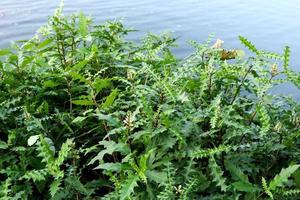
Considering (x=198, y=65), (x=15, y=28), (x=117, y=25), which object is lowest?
(x=15, y=28)

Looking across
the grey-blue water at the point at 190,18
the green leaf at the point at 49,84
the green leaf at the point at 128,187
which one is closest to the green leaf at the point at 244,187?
the green leaf at the point at 128,187

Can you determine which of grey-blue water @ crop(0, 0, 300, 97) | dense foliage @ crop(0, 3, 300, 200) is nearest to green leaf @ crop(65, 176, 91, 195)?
dense foliage @ crop(0, 3, 300, 200)

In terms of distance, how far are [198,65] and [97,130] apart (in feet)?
2.59

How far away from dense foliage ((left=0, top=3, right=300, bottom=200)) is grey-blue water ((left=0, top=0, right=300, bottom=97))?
5.57 meters

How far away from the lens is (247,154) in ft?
7.19

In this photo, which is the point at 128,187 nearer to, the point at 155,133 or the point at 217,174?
the point at 155,133

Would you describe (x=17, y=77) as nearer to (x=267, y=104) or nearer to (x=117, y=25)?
(x=117, y=25)

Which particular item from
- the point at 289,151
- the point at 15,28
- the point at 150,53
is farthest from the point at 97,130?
the point at 15,28

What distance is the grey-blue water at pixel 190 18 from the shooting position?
9.45m

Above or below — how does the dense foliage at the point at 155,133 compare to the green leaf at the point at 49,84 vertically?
below

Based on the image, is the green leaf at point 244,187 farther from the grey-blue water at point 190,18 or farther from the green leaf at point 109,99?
the grey-blue water at point 190,18

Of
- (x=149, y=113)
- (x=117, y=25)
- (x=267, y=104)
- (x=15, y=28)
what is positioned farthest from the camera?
(x=15, y=28)

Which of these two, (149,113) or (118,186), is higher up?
(149,113)

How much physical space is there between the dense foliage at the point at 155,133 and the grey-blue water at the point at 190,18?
5.57 meters
